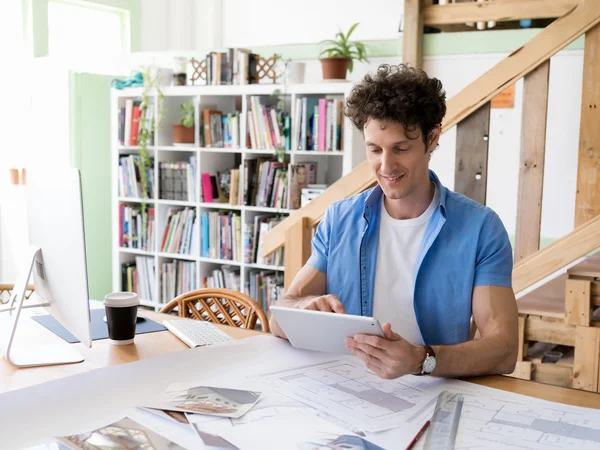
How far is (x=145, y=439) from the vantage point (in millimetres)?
1107

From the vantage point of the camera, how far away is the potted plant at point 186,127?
4.77m

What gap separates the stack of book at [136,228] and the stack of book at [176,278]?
0.68 feet

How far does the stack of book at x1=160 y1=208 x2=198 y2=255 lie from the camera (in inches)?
193

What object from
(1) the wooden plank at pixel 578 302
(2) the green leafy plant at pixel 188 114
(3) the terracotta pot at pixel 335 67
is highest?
(3) the terracotta pot at pixel 335 67

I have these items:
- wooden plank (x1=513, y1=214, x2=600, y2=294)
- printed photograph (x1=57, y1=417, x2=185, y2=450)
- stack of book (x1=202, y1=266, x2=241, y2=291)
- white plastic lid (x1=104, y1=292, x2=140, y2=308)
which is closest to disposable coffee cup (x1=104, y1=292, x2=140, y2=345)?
white plastic lid (x1=104, y1=292, x2=140, y2=308)

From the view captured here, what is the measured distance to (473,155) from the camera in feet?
8.49

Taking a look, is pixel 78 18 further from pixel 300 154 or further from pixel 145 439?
pixel 145 439

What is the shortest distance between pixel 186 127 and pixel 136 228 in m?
0.88

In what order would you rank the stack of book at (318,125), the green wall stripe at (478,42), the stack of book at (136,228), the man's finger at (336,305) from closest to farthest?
the man's finger at (336,305) → the green wall stripe at (478,42) → the stack of book at (318,125) → the stack of book at (136,228)

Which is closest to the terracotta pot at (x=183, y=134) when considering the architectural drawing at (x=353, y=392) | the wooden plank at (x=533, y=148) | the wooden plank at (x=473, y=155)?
the wooden plank at (x=473, y=155)

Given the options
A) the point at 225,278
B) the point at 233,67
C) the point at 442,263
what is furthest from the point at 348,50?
the point at 442,263

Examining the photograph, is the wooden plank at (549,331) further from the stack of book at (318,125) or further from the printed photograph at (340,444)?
the stack of book at (318,125)

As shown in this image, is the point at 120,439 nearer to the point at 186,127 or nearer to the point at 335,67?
the point at 335,67

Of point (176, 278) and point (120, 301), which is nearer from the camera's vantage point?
point (120, 301)
